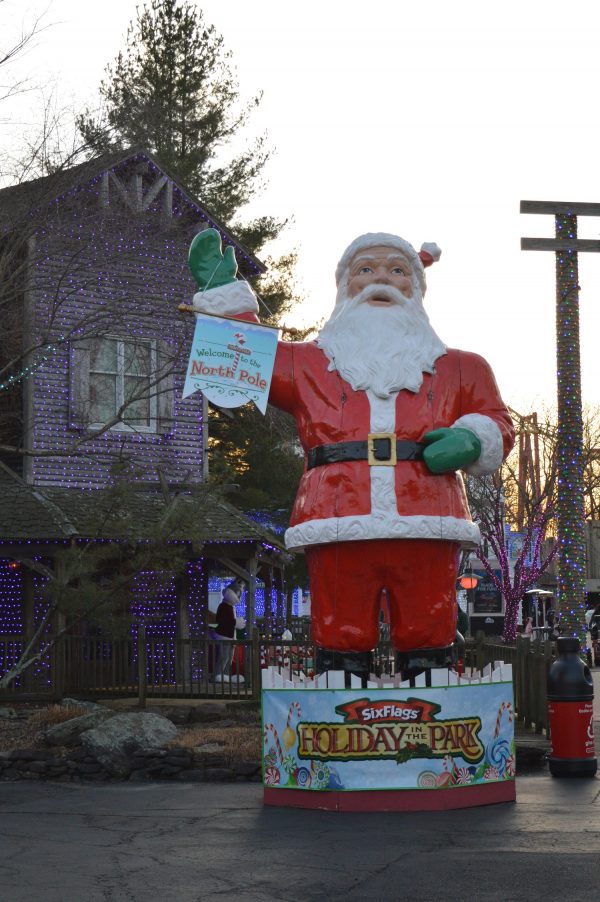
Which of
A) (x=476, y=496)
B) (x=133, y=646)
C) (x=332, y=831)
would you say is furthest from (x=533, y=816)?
(x=476, y=496)

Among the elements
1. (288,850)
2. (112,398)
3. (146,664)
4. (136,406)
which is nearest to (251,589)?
(136,406)

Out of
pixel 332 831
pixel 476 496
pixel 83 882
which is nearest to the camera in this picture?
pixel 83 882

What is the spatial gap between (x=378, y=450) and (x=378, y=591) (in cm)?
83

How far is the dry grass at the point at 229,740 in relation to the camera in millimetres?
9750

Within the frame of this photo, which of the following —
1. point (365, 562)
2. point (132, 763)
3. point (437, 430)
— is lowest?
point (132, 763)

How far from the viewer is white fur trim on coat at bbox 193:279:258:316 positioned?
26.6ft

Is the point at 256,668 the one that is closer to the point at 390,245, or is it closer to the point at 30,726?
the point at 30,726

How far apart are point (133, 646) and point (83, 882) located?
10564mm

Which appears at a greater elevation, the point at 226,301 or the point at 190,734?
the point at 226,301

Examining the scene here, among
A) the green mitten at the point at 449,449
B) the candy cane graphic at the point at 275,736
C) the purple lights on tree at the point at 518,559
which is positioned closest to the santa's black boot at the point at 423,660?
the candy cane graphic at the point at 275,736

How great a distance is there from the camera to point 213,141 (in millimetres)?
30203

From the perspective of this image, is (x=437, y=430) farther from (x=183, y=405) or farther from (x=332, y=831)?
(x=183, y=405)

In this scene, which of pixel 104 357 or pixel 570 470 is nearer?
pixel 570 470

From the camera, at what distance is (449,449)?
757 cm
